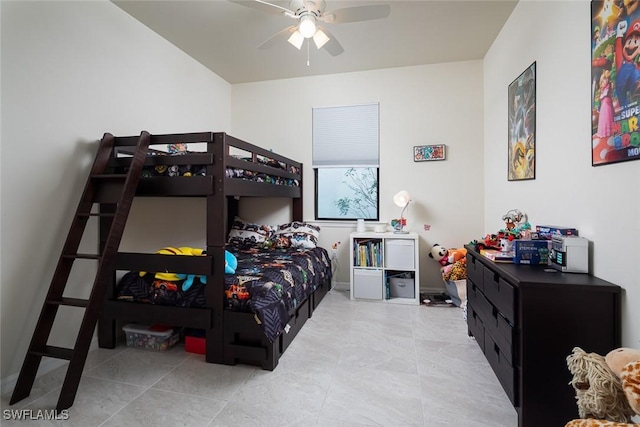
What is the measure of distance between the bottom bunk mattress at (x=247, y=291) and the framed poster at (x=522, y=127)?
1.99 m

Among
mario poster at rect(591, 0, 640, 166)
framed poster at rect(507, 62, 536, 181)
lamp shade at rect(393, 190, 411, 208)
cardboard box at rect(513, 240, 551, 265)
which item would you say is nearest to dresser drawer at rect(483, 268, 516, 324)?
cardboard box at rect(513, 240, 551, 265)

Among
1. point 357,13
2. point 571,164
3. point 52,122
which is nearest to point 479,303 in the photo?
point 571,164

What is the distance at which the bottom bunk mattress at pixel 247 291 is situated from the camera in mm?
1898

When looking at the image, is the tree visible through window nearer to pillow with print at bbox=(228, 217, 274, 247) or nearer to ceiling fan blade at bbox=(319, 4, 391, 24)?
Answer: pillow with print at bbox=(228, 217, 274, 247)

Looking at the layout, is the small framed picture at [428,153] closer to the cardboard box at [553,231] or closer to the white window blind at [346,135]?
the white window blind at [346,135]

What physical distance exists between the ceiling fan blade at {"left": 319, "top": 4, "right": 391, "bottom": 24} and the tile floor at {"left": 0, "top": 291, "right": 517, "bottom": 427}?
2351 millimetres

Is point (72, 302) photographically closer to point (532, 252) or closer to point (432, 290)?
point (532, 252)

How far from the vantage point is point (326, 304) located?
3.14 meters

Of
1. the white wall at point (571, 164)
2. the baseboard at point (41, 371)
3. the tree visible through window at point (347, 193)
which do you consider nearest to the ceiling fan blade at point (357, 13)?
the white wall at point (571, 164)

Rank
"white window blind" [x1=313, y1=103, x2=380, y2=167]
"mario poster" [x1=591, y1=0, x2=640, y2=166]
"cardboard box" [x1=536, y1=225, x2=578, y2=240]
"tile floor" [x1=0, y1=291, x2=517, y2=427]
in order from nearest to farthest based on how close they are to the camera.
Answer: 1. "mario poster" [x1=591, y1=0, x2=640, y2=166]
2. "tile floor" [x1=0, y1=291, x2=517, y2=427]
3. "cardboard box" [x1=536, y1=225, x2=578, y2=240]
4. "white window blind" [x1=313, y1=103, x2=380, y2=167]

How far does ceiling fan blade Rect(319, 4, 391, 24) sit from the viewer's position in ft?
6.20

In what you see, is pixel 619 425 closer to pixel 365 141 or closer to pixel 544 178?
pixel 544 178

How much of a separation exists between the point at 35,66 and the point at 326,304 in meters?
2.97

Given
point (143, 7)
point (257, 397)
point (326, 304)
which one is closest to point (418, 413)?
point (257, 397)
